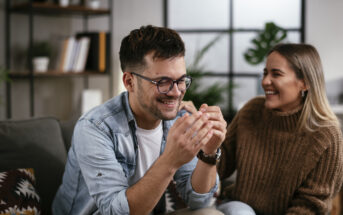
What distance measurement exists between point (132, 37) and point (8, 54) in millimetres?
2586

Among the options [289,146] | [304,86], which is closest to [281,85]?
[304,86]

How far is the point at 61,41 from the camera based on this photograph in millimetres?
4238

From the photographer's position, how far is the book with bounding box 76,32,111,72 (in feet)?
13.1

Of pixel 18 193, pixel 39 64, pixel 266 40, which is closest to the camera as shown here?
pixel 18 193

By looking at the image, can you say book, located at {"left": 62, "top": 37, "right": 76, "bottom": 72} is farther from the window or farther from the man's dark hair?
the man's dark hair

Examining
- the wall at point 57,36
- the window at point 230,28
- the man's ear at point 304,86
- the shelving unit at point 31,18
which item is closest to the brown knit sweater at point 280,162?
the man's ear at point 304,86

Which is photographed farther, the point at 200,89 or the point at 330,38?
the point at 200,89

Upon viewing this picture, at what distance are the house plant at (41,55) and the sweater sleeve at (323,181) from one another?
2.63m

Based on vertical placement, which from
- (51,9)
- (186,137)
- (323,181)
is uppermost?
(51,9)

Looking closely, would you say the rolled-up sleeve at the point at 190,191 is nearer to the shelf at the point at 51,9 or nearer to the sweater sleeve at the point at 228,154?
the sweater sleeve at the point at 228,154

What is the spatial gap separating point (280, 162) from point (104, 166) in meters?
0.85

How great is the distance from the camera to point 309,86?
74.4 inches

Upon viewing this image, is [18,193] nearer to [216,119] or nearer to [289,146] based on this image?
[216,119]

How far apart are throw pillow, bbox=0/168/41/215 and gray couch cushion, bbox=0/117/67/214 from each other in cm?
8
